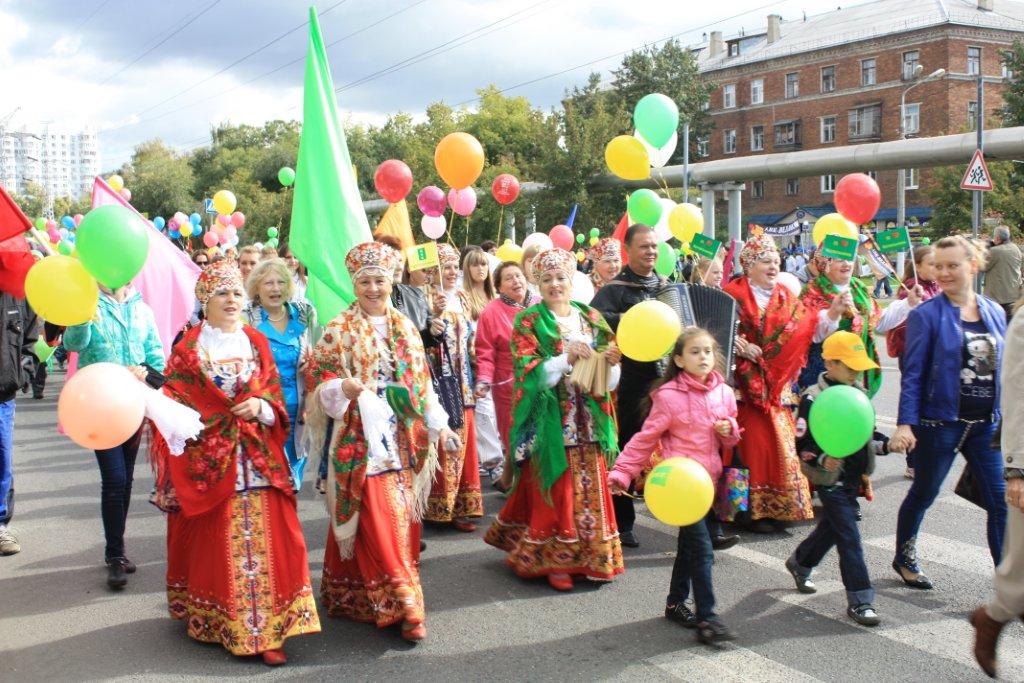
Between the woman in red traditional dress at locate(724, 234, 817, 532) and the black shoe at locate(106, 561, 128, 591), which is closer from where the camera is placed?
the black shoe at locate(106, 561, 128, 591)

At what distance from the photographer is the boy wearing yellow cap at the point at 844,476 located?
4.75m

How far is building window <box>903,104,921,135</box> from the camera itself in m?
51.9

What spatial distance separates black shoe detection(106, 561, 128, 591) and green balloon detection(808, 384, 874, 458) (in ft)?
12.7

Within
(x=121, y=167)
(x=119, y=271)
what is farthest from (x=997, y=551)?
(x=121, y=167)

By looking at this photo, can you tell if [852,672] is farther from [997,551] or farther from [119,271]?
[119,271]

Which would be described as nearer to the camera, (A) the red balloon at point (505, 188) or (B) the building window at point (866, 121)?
(A) the red balloon at point (505, 188)

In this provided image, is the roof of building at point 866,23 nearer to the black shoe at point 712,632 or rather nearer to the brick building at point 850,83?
the brick building at point 850,83

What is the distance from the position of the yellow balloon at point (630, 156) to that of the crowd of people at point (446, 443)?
6.53ft

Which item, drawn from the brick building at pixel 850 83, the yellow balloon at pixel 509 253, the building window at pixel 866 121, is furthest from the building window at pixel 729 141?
the yellow balloon at pixel 509 253

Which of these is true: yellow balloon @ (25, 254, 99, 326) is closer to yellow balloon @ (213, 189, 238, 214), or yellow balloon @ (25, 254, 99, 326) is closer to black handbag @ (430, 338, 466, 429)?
black handbag @ (430, 338, 466, 429)

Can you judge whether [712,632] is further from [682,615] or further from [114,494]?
[114,494]

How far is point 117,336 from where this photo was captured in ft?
19.3

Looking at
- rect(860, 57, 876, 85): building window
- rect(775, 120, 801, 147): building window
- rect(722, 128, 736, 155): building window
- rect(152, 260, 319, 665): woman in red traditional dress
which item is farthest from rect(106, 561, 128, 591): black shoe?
rect(722, 128, 736, 155): building window

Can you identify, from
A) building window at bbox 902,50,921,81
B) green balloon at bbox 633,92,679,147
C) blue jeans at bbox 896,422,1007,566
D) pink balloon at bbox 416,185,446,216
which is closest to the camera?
blue jeans at bbox 896,422,1007,566
